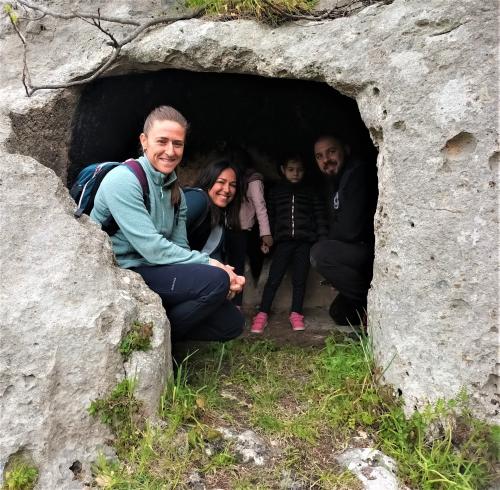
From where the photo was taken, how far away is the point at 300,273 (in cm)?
440

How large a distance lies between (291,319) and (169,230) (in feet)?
5.62

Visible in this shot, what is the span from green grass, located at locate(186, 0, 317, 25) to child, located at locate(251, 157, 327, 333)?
5.14ft

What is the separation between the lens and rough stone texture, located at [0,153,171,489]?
93.8 inches

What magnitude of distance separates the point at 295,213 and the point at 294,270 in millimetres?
505

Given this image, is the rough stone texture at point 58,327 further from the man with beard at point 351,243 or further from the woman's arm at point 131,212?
the man with beard at point 351,243

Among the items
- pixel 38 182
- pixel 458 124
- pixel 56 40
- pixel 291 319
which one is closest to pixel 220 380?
pixel 291 319

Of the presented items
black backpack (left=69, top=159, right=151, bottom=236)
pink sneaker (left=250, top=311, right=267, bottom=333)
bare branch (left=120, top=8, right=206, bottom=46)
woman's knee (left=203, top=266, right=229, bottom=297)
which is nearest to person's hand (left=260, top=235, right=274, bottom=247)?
pink sneaker (left=250, top=311, right=267, bottom=333)

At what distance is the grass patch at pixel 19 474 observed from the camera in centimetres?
228

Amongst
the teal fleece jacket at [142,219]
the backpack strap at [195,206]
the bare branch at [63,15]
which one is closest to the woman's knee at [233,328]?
the teal fleece jacket at [142,219]

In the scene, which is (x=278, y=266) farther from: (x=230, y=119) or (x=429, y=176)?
(x=429, y=176)

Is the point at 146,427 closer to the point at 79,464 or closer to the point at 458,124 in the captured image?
the point at 79,464

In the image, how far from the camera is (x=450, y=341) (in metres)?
2.66

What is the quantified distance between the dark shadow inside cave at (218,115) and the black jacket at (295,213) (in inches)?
19.7

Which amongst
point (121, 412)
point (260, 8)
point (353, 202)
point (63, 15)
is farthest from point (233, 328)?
point (63, 15)
